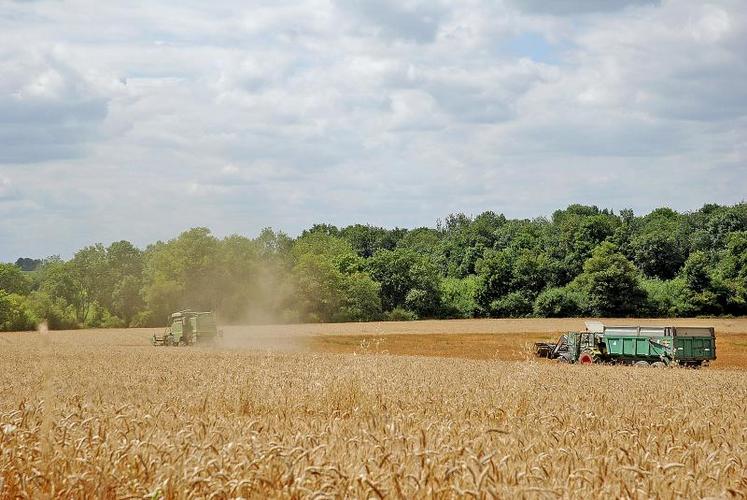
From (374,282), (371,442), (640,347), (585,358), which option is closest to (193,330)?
(585,358)

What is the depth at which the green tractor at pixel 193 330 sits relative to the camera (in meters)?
56.4

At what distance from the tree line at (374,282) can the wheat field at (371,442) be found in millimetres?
80729

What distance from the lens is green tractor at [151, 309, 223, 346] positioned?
5638 centimetres

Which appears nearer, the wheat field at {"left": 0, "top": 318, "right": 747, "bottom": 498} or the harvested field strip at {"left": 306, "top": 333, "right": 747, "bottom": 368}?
the wheat field at {"left": 0, "top": 318, "right": 747, "bottom": 498}

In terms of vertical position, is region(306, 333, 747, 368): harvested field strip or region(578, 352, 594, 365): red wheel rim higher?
region(578, 352, 594, 365): red wheel rim

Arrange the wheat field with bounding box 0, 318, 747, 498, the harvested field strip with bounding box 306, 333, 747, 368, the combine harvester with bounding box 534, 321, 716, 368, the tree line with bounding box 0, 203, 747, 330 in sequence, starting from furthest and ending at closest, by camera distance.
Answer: the tree line with bounding box 0, 203, 747, 330
the harvested field strip with bounding box 306, 333, 747, 368
the combine harvester with bounding box 534, 321, 716, 368
the wheat field with bounding box 0, 318, 747, 498

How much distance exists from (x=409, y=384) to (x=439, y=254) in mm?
138259

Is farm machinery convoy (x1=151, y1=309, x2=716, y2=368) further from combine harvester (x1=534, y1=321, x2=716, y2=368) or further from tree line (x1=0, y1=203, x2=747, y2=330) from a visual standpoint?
tree line (x1=0, y1=203, x2=747, y2=330)

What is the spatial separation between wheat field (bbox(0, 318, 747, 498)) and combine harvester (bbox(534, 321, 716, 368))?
80.8 feet

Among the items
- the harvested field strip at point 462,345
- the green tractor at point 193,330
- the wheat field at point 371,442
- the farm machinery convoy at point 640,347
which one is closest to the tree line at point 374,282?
the harvested field strip at point 462,345

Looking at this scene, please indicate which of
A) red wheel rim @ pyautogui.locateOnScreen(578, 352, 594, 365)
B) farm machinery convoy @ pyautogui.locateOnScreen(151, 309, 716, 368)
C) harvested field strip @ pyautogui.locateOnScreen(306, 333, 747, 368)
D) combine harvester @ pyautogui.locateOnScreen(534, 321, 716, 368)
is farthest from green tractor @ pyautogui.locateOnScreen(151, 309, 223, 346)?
red wheel rim @ pyautogui.locateOnScreen(578, 352, 594, 365)

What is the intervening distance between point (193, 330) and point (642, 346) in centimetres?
3026

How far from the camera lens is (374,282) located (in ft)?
385

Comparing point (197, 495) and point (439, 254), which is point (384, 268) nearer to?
point (439, 254)
